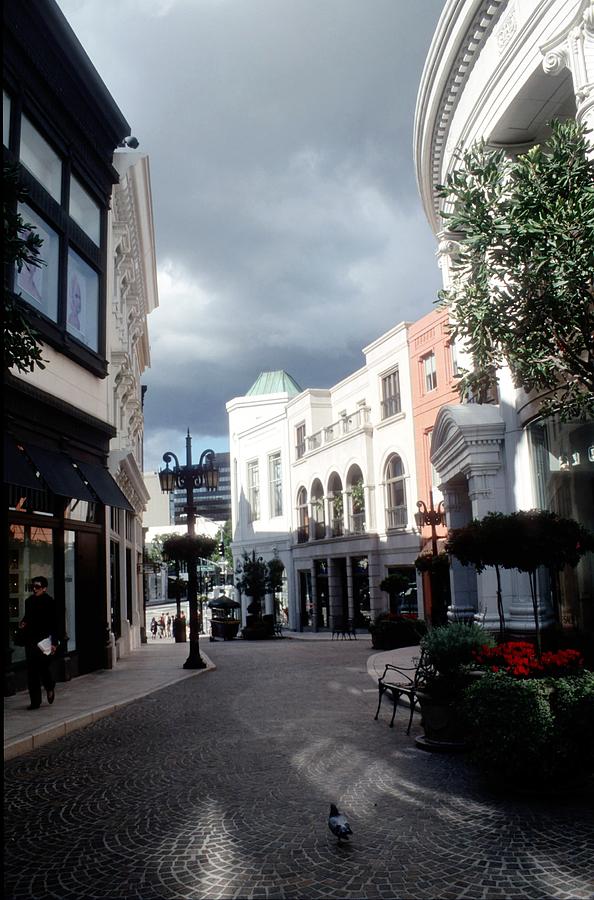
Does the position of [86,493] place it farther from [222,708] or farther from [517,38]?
[517,38]

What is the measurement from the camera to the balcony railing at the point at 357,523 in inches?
1473

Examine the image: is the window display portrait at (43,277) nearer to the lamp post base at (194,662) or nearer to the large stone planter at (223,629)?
the lamp post base at (194,662)

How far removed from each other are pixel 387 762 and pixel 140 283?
876 inches

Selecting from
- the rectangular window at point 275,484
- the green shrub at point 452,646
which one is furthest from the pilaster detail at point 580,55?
the rectangular window at point 275,484

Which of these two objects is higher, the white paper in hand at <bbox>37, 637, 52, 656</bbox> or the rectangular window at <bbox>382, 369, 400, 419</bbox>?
the rectangular window at <bbox>382, 369, 400, 419</bbox>

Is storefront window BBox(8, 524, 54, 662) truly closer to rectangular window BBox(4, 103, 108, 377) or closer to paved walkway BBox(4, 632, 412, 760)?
paved walkway BBox(4, 632, 412, 760)

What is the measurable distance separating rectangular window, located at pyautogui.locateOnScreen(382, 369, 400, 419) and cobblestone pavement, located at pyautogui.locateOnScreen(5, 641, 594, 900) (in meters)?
25.9

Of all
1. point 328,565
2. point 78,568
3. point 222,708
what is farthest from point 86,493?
point 328,565

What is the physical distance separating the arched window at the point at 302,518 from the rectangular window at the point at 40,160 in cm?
3044

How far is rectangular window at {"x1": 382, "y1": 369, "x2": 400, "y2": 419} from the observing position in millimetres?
34875

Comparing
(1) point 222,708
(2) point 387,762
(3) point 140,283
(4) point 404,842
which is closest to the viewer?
(4) point 404,842

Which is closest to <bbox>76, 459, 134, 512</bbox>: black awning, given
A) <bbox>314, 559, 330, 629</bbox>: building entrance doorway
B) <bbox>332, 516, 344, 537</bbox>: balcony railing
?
<bbox>332, 516, 344, 537</bbox>: balcony railing

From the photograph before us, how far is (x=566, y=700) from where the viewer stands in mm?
6133

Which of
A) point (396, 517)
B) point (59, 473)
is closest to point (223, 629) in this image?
point (396, 517)
